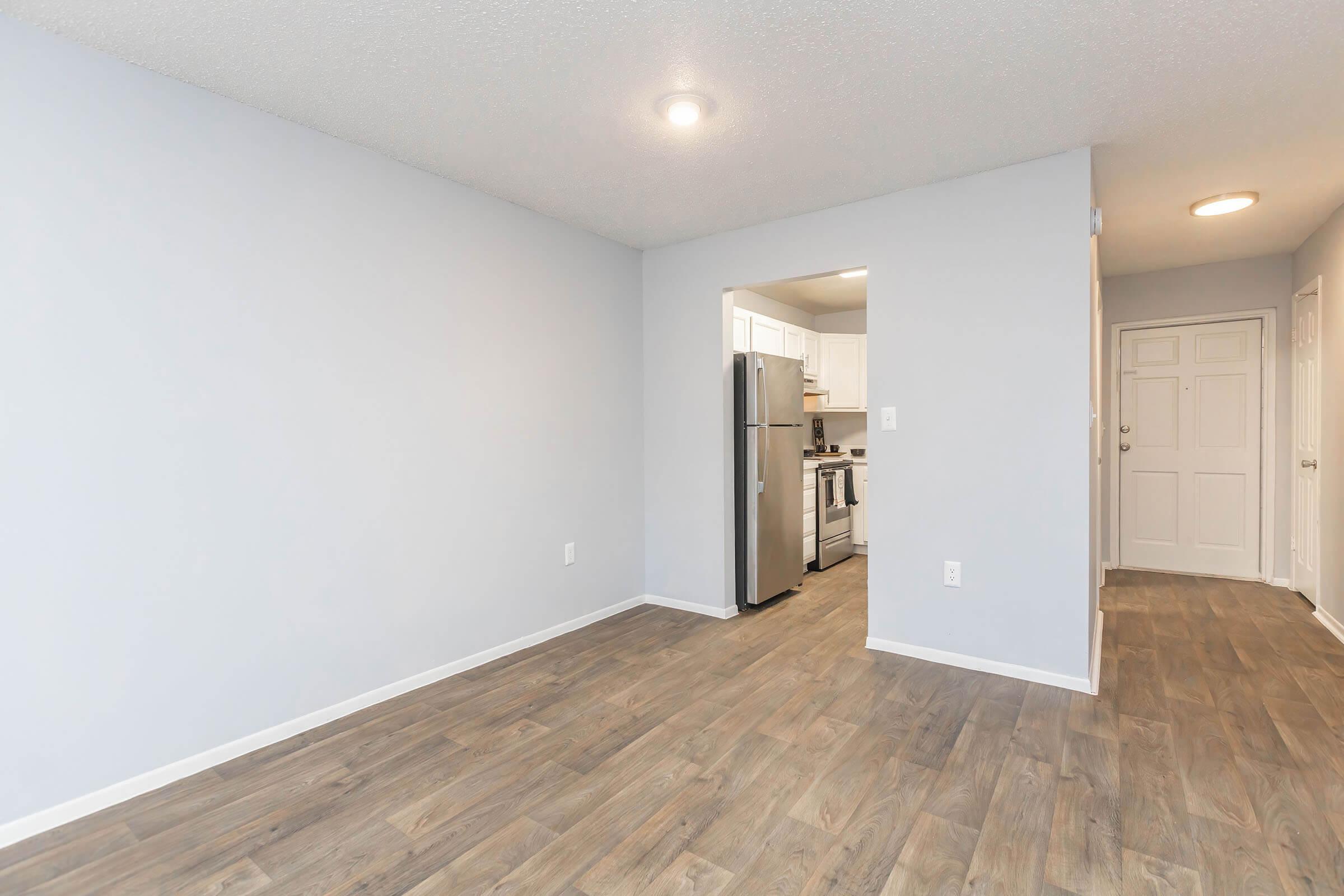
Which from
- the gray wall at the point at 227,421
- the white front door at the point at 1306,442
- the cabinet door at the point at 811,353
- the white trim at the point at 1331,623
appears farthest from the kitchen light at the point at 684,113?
the white trim at the point at 1331,623

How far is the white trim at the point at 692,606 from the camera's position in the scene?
3996mm

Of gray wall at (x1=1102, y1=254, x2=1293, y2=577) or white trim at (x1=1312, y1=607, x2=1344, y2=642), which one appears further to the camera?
gray wall at (x1=1102, y1=254, x2=1293, y2=577)

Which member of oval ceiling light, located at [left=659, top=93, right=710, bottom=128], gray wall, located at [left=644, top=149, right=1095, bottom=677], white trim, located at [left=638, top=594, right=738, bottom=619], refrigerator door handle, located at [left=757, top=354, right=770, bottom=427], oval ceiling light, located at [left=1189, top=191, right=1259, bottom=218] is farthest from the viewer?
refrigerator door handle, located at [left=757, top=354, right=770, bottom=427]

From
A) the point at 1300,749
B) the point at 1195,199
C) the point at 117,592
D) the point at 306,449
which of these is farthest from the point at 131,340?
the point at 1195,199

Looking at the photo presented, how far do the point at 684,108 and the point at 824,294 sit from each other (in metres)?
3.56

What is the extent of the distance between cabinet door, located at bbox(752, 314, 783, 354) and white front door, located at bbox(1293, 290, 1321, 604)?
134 inches

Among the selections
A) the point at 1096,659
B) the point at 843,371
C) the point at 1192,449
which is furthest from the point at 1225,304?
the point at 1096,659

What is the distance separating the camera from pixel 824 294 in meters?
5.69

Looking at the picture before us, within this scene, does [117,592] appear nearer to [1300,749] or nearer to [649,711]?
[649,711]

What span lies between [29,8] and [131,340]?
0.94 meters

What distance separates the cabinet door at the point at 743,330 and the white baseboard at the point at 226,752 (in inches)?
102

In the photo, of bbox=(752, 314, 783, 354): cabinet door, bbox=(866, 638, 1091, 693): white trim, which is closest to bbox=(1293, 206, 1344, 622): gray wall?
bbox=(866, 638, 1091, 693): white trim

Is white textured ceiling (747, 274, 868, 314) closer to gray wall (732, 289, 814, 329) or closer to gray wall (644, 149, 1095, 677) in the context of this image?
gray wall (732, 289, 814, 329)

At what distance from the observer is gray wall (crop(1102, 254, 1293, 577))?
4.61 meters
